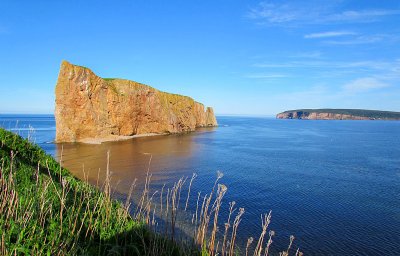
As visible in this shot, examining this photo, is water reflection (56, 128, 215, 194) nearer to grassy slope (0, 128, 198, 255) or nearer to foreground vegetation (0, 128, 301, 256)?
grassy slope (0, 128, 198, 255)

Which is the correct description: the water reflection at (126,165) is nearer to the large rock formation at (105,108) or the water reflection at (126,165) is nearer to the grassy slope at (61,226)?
the large rock formation at (105,108)

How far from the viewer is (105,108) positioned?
65688mm

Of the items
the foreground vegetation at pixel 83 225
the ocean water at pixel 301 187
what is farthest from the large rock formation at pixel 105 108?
the foreground vegetation at pixel 83 225

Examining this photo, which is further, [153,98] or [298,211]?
[153,98]

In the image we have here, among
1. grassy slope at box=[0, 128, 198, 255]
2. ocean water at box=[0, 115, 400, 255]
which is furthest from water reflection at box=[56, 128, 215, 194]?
grassy slope at box=[0, 128, 198, 255]

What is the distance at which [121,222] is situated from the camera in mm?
7887

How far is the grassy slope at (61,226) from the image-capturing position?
5.32m

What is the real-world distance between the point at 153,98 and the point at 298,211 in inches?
2531

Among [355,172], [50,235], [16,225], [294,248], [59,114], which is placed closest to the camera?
[16,225]

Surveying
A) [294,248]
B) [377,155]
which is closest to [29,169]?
[294,248]

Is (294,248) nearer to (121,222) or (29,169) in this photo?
(121,222)

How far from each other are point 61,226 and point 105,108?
2486 inches

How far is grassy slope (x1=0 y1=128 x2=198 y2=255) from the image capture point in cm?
532

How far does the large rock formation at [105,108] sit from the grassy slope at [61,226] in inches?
2031
